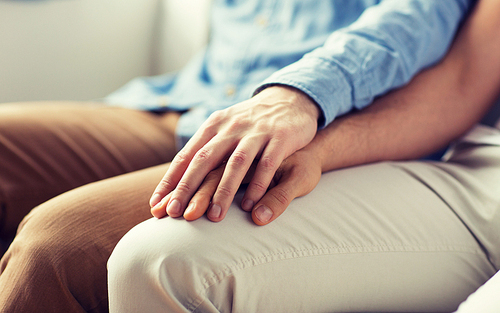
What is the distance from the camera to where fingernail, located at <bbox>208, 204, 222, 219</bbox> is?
0.37 meters

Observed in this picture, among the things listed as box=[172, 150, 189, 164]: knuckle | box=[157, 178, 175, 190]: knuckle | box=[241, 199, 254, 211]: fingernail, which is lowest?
box=[157, 178, 175, 190]: knuckle

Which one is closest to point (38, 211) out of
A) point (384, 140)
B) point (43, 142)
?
point (43, 142)

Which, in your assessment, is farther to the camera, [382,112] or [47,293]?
[382,112]

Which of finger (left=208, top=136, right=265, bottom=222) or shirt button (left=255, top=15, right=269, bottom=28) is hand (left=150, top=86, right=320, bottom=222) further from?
shirt button (left=255, top=15, right=269, bottom=28)

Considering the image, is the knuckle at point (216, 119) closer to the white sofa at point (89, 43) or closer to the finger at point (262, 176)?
the finger at point (262, 176)

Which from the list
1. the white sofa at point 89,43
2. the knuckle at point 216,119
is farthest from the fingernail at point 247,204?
the white sofa at point 89,43

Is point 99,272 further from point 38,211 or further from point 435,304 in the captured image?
point 435,304

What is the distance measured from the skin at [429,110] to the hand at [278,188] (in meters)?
0.04

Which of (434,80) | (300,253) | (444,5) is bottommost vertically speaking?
(300,253)

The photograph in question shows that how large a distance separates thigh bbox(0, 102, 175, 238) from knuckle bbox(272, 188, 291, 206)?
429mm

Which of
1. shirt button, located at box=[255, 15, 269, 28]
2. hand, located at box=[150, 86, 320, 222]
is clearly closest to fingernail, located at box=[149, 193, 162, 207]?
hand, located at box=[150, 86, 320, 222]

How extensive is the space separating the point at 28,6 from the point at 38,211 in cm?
95

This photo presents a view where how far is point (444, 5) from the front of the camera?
2.08ft

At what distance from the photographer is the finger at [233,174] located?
Answer: 37 cm
